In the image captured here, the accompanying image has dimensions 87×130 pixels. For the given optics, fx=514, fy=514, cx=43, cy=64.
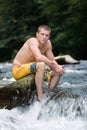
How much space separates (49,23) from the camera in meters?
34.3

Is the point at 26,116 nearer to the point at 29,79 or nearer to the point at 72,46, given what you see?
the point at 29,79

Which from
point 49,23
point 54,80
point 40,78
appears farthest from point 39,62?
point 49,23

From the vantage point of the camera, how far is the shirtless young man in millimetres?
8023

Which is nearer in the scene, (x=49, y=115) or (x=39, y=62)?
(x=49, y=115)

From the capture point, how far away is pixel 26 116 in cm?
795

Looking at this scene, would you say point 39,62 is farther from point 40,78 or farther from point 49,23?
point 49,23

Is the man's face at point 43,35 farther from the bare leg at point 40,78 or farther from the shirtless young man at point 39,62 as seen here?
the bare leg at point 40,78

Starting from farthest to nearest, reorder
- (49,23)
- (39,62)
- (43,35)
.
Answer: (49,23) < (43,35) < (39,62)

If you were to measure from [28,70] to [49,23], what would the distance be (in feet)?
85.9

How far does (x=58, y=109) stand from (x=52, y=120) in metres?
0.25

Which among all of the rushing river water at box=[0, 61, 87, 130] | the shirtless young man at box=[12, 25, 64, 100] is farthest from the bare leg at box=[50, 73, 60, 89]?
the rushing river water at box=[0, 61, 87, 130]

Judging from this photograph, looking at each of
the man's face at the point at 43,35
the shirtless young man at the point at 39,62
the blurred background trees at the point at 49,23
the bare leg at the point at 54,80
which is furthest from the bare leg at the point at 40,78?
the blurred background trees at the point at 49,23

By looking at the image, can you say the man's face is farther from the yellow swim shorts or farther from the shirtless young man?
the yellow swim shorts

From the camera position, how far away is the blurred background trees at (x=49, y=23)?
29.9 metres
